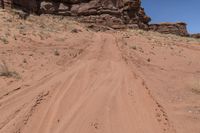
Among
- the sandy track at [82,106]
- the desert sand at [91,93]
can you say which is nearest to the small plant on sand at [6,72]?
the desert sand at [91,93]

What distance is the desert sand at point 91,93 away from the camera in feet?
17.9

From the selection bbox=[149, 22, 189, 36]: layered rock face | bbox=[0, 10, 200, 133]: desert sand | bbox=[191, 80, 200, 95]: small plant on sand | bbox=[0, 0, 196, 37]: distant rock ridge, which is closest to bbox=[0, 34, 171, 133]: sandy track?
bbox=[0, 10, 200, 133]: desert sand

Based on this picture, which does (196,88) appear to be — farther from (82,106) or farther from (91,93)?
(82,106)

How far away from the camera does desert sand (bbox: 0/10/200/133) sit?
5461mm

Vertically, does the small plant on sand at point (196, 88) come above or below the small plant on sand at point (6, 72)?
below

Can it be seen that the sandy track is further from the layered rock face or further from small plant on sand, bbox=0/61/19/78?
the layered rock face

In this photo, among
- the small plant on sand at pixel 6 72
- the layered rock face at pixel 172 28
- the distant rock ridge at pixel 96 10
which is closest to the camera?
the small plant on sand at pixel 6 72

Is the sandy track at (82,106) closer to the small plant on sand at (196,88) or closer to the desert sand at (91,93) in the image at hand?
the desert sand at (91,93)

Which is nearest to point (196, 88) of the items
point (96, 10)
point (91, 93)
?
point (91, 93)

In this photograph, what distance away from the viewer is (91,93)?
7141 millimetres

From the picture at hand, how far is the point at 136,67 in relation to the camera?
1073 cm

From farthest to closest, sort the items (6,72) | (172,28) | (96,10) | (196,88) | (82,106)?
(172,28) → (96,10) → (196,88) → (6,72) → (82,106)

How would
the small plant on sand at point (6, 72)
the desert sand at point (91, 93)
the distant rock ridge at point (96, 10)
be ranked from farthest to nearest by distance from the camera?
the distant rock ridge at point (96, 10)
the small plant on sand at point (6, 72)
the desert sand at point (91, 93)

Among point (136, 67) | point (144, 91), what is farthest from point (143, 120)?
point (136, 67)
